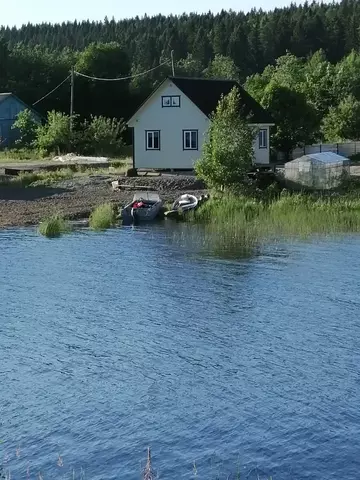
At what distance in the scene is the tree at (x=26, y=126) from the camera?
79.9m

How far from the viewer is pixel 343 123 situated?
79.2m

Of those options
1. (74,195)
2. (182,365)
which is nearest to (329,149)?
(74,195)

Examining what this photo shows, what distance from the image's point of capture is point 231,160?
46469mm

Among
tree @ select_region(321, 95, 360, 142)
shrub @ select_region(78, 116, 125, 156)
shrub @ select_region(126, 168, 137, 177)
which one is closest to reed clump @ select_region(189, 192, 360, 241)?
shrub @ select_region(126, 168, 137, 177)

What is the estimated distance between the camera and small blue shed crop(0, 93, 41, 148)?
84.2 metres

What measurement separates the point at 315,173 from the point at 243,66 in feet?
362

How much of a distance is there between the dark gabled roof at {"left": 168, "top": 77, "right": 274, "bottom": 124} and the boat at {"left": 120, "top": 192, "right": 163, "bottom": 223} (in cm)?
1376

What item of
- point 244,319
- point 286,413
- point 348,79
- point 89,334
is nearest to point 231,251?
point 244,319

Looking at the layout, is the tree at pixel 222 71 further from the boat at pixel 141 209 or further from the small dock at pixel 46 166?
the boat at pixel 141 209

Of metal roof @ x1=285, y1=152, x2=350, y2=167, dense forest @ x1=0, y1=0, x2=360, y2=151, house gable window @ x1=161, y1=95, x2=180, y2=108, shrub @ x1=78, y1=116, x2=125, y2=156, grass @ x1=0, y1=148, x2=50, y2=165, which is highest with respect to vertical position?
dense forest @ x1=0, y1=0, x2=360, y2=151

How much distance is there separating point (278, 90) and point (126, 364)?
157 ft

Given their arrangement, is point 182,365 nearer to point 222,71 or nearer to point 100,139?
point 100,139

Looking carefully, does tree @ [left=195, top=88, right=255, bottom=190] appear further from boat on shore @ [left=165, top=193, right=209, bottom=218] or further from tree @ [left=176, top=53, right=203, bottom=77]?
tree @ [left=176, top=53, right=203, bottom=77]

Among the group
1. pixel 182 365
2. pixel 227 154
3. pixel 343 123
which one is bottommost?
pixel 182 365
